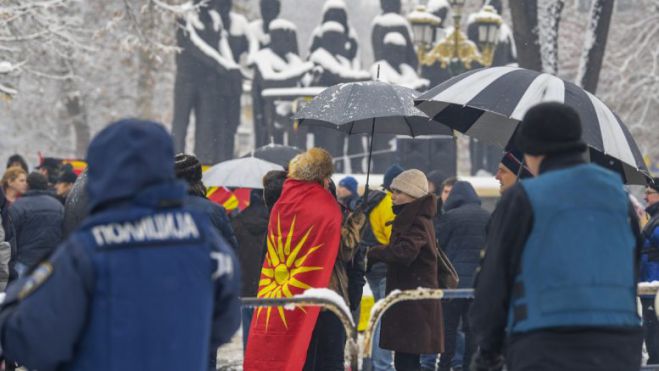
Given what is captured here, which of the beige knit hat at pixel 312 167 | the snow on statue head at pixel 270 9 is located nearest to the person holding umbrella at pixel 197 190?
the beige knit hat at pixel 312 167

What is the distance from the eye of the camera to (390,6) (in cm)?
2409

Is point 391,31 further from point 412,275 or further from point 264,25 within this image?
point 412,275

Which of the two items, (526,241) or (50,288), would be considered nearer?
(50,288)

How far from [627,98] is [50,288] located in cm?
3673

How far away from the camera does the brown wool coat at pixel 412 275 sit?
7.87 metres

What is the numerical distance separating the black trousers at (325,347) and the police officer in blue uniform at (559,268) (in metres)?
3.03

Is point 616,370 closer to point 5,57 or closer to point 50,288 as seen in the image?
point 50,288

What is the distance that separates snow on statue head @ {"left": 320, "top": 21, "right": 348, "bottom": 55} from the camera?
23188 millimetres

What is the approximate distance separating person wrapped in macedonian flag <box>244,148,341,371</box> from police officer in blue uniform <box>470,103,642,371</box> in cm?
289

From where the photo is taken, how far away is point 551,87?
6848mm

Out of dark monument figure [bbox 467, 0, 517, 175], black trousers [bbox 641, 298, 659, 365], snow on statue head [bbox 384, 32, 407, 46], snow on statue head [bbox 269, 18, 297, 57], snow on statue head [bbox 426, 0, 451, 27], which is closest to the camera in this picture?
black trousers [bbox 641, 298, 659, 365]

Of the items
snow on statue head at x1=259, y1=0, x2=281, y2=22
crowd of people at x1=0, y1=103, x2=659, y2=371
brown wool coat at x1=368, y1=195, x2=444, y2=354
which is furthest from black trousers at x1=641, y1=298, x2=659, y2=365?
snow on statue head at x1=259, y1=0, x2=281, y2=22

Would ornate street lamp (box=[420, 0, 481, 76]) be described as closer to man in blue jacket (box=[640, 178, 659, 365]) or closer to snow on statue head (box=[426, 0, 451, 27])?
snow on statue head (box=[426, 0, 451, 27])

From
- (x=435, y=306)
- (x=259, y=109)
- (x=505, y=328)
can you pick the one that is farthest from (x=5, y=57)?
(x=505, y=328)
